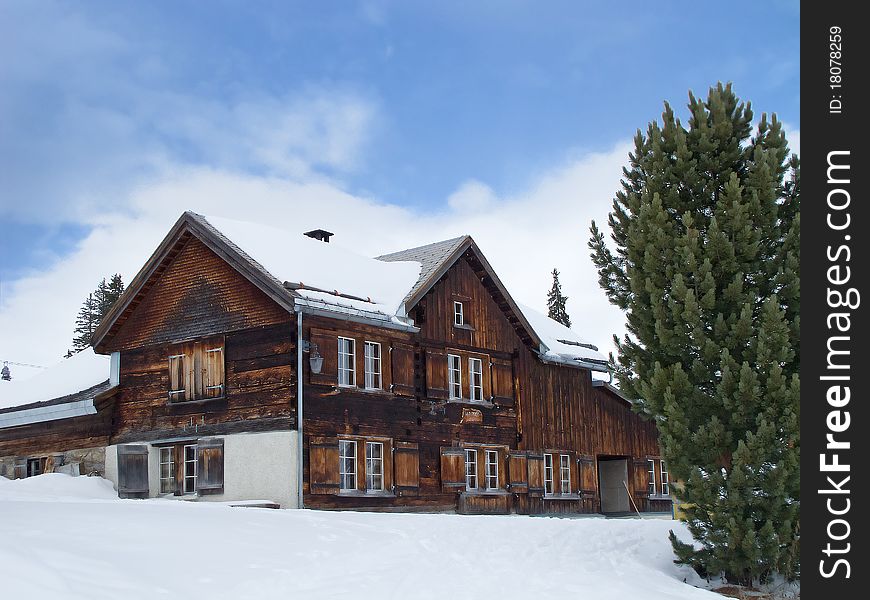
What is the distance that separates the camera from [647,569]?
55.6 feet

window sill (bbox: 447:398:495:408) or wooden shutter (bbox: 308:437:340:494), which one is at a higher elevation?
window sill (bbox: 447:398:495:408)

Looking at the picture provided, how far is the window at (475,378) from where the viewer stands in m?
30.9

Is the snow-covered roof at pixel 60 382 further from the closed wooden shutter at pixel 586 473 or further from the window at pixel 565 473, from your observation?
the closed wooden shutter at pixel 586 473

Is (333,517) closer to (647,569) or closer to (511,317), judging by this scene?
(647,569)

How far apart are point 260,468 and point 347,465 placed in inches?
91.9

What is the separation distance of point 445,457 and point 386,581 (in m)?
15.1

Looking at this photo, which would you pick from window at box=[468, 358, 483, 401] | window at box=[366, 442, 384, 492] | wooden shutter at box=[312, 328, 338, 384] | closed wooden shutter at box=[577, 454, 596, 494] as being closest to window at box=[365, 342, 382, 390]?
wooden shutter at box=[312, 328, 338, 384]

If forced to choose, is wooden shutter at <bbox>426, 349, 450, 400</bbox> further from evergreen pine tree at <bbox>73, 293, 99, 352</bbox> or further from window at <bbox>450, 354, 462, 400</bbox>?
evergreen pine tree at <bbox>73, 293, 99, 352</bbox>

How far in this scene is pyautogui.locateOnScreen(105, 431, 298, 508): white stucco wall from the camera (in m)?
24.8

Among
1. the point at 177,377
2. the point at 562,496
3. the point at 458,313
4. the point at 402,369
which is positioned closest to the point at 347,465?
the point at 402,369

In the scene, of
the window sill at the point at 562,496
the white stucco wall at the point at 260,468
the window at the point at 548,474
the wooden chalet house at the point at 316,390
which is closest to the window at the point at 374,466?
the wooden chalet house at the point at 316,390

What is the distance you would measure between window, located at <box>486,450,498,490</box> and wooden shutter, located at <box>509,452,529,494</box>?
61 cm

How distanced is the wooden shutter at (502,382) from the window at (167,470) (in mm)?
9660

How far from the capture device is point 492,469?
31156 millimetres
